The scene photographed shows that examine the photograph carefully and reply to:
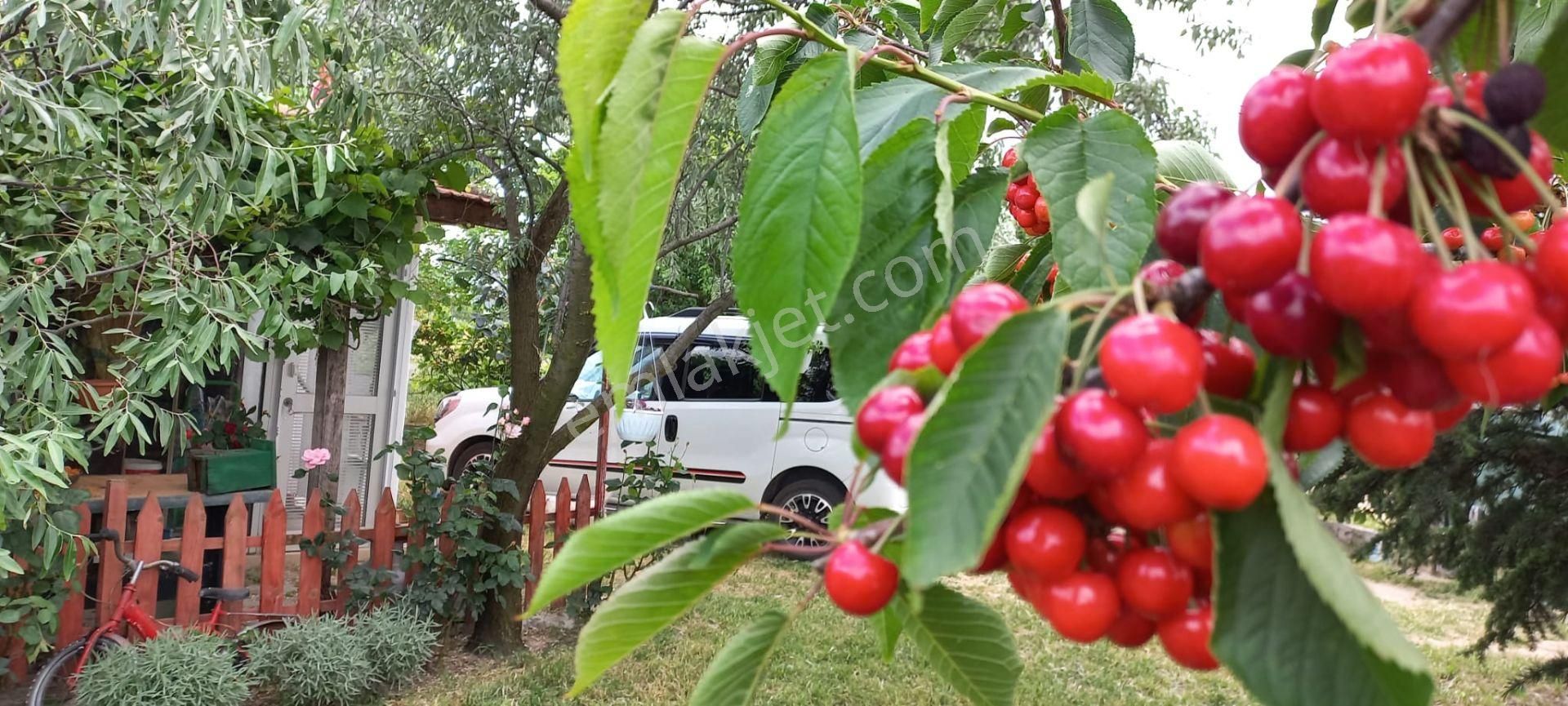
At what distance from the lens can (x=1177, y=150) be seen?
0.95 m

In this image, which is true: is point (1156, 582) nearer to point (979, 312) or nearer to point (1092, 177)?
point (979, 312)

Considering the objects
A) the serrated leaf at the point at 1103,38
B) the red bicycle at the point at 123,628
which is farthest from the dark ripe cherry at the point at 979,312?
the red bicycle at the point at 123,628

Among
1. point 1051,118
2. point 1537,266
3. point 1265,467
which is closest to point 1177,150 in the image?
point 1051,118

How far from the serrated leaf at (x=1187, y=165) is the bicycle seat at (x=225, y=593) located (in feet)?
14.5

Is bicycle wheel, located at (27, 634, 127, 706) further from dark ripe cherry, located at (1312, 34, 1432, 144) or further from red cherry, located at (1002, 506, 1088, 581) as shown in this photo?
dark ripe cherry, located at (1312, 34, 1432, 144)

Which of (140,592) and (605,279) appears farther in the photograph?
(140,592)

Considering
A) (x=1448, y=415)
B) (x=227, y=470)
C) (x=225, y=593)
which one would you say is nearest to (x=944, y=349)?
(x=1448, y=415)

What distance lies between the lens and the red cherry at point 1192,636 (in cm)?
45

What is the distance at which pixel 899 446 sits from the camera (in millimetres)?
425

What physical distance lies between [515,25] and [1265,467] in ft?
16.9

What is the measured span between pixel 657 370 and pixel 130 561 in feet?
7.94

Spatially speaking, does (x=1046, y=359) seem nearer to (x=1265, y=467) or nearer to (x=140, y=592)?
(x=1265, y=467)

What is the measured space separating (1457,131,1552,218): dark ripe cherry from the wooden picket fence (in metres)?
4.25

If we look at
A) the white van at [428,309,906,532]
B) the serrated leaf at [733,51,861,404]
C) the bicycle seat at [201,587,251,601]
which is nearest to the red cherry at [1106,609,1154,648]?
the serrated leaf at [733,51,861,404]
